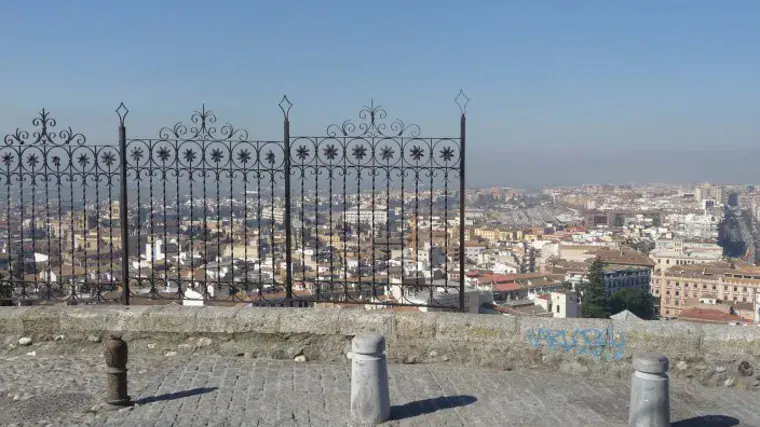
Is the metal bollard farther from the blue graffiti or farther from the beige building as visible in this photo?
the beige building

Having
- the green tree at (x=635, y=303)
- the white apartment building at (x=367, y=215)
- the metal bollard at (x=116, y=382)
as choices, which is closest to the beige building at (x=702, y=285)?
the green tree at (x=635, y=303)

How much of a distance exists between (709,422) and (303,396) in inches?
123

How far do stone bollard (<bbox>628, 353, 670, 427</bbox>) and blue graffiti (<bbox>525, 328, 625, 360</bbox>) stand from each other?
1.37 m

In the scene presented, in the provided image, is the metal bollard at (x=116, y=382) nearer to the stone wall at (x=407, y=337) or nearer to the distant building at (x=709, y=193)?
the stone wall at (x=407, y=337)

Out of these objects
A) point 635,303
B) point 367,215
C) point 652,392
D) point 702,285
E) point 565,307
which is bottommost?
point 702,285

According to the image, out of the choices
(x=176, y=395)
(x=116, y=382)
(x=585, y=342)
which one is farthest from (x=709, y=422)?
(x=116, y=382)

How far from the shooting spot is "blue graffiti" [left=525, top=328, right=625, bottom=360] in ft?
21.0

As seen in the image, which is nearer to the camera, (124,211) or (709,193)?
(124,211)

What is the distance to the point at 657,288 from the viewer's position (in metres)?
60.0

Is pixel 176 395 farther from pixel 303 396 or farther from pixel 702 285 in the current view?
pixel 702 285

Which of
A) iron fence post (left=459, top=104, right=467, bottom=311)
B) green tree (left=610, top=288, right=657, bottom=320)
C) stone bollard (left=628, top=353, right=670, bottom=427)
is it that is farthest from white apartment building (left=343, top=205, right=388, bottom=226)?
green tree (left=610, top=288, right=657, bottom=320)

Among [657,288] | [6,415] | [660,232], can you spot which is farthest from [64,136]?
[660,232]

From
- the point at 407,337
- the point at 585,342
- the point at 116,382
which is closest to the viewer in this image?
the point at 116,382

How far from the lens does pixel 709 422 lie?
5391mm
